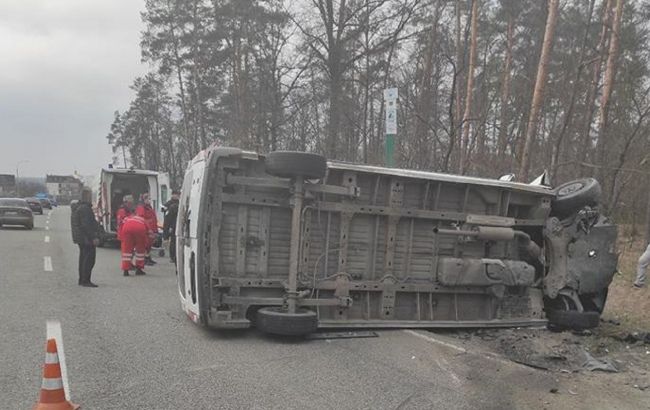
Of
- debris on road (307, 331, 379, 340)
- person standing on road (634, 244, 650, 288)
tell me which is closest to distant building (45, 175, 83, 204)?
person standing on road (634, 244, 650, 288)

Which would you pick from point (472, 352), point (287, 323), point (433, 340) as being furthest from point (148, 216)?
point (472, 352)

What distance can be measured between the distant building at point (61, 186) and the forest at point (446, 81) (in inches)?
2337

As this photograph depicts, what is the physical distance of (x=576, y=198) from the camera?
7.24m

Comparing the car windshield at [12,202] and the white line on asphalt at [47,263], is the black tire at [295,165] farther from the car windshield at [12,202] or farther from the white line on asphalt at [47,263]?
the car windshield at [12,202]

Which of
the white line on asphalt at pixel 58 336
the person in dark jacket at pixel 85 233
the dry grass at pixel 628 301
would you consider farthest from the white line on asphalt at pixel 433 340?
the person in dark jacket at pixel 85 233

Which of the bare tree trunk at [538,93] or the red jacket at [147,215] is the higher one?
the bare tree trunk at [538,93]

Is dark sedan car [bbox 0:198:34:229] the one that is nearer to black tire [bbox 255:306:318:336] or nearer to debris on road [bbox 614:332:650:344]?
black tire [bbox 255:306:318:336]

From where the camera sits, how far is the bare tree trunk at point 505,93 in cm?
2120

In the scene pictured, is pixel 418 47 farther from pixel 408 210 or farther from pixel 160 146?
pixel 160 146

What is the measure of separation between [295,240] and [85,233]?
5.44 m

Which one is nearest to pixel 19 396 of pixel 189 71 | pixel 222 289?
pixel 222 289

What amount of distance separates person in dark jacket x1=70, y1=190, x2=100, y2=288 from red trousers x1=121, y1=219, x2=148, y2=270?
146cm

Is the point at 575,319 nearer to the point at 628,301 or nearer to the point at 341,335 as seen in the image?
the point at 341,335

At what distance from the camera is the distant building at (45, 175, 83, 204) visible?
90.4 meters
